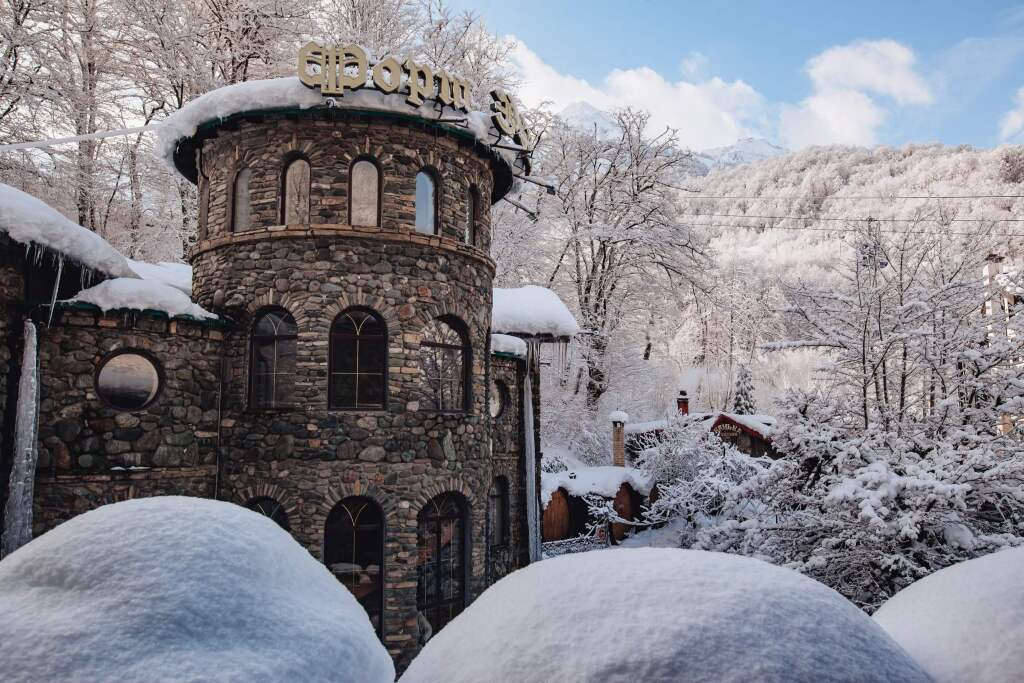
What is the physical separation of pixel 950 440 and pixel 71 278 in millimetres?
11368

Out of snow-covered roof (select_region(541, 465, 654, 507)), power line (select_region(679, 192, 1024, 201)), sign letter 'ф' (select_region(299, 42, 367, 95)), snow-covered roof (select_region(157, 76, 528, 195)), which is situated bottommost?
snow-covered roof (select_region(541, 465, 654, 507))

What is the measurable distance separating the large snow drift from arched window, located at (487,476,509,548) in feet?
39.4

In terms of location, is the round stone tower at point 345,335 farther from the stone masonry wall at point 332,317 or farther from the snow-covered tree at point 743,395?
the snow-covered tree at point 743,395

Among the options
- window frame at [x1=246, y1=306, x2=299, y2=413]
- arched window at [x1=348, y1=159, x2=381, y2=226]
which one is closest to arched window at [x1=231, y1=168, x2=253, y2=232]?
window frame at [x1=246, y1=306, x2=299, y2=413]

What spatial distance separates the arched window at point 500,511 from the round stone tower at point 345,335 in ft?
10.7

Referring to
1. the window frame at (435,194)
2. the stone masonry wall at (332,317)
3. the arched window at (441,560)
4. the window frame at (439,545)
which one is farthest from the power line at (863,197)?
the arched window at (441,560)

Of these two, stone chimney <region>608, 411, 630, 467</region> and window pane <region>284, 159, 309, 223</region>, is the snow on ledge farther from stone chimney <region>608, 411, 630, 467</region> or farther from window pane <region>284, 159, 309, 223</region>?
stone chimney <region>608, 411, 630, 467</region>

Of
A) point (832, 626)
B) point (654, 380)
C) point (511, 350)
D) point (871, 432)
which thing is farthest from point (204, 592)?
point (654, 380)

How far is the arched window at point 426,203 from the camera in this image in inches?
411

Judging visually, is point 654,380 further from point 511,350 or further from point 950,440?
point 950,440

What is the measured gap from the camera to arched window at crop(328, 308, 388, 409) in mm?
9930

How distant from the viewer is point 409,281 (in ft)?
33.3

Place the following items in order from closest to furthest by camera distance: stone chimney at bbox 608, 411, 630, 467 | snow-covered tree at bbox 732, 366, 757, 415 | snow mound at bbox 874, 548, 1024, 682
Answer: snow mound at bbox 874, 548, 1024, 682 < stone chimney at bbox 608, 411, 630, 467 < snow-covered tree at bbox 732, 366, 757, 415

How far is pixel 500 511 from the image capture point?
1417cm
